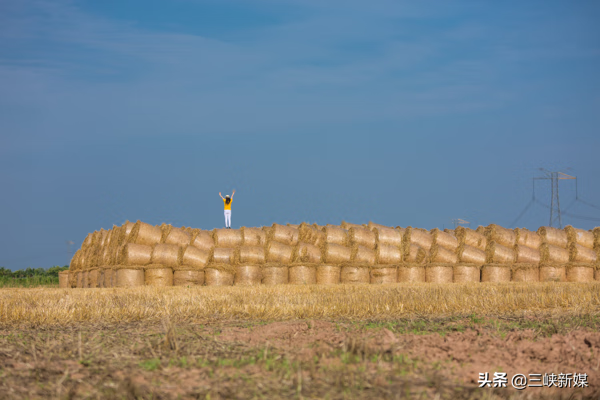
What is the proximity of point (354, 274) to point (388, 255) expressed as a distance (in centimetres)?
120

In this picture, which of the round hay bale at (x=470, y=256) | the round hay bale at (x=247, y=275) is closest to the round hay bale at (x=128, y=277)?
the round hay bale at (x=247, y=275)

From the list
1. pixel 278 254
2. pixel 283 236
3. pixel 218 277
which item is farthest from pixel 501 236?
pixel 218 277

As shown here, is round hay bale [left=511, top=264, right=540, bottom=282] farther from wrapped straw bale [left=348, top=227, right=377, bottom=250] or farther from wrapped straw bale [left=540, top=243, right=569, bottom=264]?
wrapped straw bale [left=348, top=227, right=377, bottom=250]

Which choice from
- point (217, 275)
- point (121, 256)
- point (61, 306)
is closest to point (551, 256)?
point (217, 275)

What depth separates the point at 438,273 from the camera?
65.2ft

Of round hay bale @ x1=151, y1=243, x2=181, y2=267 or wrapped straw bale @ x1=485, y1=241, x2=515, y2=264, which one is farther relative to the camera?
wrapped straw bale @ x1=485, y1=241, x2=515, y2=264

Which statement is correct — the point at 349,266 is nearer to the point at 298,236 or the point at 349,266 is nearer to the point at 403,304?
the point at 298,236

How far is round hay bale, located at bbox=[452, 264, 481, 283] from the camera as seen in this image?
2002 cm

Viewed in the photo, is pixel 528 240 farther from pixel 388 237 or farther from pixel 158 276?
pixel 158 276

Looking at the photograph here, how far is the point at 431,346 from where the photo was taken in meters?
7.23

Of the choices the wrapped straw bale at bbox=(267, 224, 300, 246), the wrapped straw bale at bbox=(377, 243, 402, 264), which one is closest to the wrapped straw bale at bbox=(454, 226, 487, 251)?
the wrapped straw bale at bbox=(377, 243, 402, 264)

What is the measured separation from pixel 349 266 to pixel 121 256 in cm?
642

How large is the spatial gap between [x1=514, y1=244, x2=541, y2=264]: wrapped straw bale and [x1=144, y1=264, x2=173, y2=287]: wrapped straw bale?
1009cm

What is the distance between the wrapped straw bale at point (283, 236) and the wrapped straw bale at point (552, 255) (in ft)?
23.8
